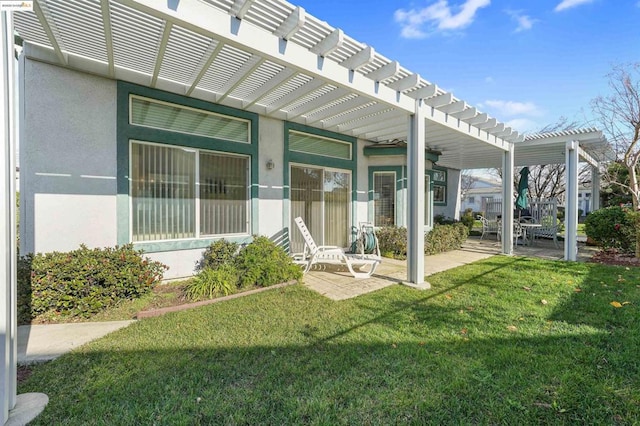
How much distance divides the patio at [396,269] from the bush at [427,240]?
0.26 metres

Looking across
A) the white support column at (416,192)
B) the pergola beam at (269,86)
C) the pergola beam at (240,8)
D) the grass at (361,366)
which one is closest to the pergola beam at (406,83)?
the white support column at (416,192)

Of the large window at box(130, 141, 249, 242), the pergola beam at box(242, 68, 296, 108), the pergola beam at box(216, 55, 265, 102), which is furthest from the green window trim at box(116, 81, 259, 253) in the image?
the pergola beam at box(216, 55, 265, 102)

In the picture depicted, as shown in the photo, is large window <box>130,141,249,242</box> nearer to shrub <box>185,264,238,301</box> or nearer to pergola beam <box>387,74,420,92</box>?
shrub <box>185,264,238,301</box>

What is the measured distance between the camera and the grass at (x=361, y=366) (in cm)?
215

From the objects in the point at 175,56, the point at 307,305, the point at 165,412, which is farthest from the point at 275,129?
the point at 165,412

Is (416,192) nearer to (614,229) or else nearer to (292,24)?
(292,24)

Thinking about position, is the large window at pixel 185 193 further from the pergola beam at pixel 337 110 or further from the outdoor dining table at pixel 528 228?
the outdoor dining table at pixel 528 228

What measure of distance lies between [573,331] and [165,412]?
14.1 feet

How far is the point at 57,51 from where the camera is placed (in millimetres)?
4012

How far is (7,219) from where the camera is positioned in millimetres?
2000

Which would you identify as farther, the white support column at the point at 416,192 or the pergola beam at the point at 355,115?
the pergola beam at the point at 355,115

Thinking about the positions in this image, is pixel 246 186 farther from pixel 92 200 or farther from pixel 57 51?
pixel 57 51

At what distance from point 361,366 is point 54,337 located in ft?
11.5

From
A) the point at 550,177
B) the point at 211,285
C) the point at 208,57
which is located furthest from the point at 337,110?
the point at 550,177
